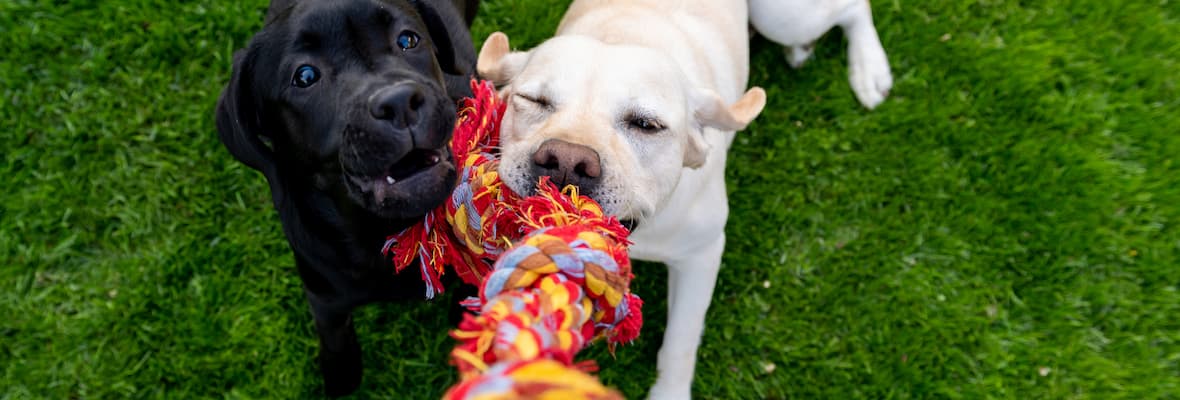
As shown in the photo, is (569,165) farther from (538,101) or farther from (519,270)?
(519,270)

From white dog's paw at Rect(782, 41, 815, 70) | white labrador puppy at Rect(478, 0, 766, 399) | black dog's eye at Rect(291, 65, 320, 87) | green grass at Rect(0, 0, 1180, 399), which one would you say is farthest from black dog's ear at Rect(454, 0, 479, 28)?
white dog's paw at Rect(782, 41, 815, 70)

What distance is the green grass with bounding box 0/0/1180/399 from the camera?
11.3 ft

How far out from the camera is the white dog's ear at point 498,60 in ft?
8.26

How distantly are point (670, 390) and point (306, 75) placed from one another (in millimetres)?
1835

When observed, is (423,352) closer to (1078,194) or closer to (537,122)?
(537,122)

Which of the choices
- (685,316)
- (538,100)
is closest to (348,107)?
(538,100)

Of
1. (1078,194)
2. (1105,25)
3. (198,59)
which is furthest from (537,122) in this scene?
(1105,25)

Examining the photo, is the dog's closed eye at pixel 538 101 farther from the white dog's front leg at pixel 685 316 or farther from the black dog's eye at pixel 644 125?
the white dog's front leg at pixel 685 316

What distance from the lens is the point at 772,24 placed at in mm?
3619

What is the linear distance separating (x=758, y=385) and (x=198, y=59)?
9.60 feet

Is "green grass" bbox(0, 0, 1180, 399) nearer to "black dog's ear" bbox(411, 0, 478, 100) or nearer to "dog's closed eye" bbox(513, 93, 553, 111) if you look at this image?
"black dog's ear" bbox(411, 0, 478, 100)

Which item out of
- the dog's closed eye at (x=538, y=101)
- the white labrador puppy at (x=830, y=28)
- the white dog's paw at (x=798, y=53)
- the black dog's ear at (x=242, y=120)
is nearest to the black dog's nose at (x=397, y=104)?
the dog's closed eye at (x=538, y=101)

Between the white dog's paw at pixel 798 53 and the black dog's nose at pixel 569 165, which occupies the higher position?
the black dog's nose at pixel 569 165

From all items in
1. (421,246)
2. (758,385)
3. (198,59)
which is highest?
(421,246)
